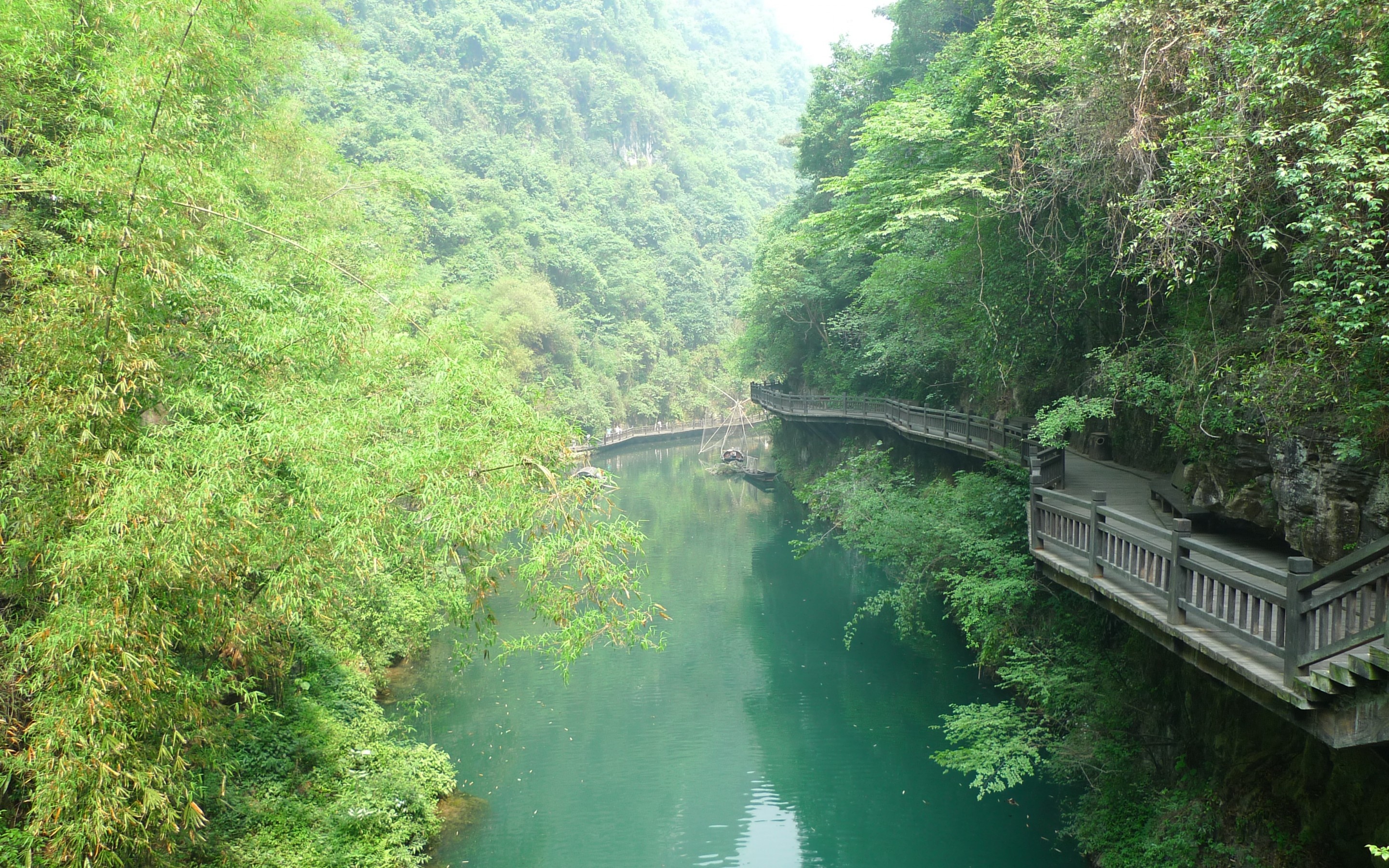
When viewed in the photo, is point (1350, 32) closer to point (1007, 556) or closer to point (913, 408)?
point (1007, 556)

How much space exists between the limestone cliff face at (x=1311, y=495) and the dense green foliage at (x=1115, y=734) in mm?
1236

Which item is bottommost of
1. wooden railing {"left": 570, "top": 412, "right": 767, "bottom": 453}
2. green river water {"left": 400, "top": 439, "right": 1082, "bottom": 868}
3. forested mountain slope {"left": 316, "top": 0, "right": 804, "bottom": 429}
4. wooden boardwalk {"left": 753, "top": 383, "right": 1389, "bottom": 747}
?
green river water {"left": 400, "top": 439, "right": 1082, "bottom": 868}

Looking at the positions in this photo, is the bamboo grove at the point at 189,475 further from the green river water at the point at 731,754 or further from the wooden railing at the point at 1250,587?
the wooden railing at the point at 1250,587

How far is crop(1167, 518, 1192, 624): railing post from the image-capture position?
16.9 ft

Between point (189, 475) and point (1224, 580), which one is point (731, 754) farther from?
point (189, 475)

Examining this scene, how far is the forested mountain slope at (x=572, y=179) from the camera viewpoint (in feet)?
117

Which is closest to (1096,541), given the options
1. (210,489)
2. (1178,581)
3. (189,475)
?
(1178,581)

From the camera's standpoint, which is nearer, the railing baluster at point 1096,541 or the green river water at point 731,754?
the railing baluster at point 1096,541

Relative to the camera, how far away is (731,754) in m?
10.4

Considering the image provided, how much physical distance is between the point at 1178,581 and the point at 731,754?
6516mm

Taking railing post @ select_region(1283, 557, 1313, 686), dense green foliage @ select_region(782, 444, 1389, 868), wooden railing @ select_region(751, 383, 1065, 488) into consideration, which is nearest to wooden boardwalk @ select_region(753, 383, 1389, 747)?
railing post @ select_region(1283, 557, 1313, 686)

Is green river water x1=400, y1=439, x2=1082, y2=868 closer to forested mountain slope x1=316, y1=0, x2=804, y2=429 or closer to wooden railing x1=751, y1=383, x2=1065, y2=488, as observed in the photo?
wooden railing x1=751, y1=383, x2=1065, y2=488

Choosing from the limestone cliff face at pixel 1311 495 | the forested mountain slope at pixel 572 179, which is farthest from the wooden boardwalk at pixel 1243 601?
the forested mountain slope at pixel 572 179

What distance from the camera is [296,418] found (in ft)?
17.7
